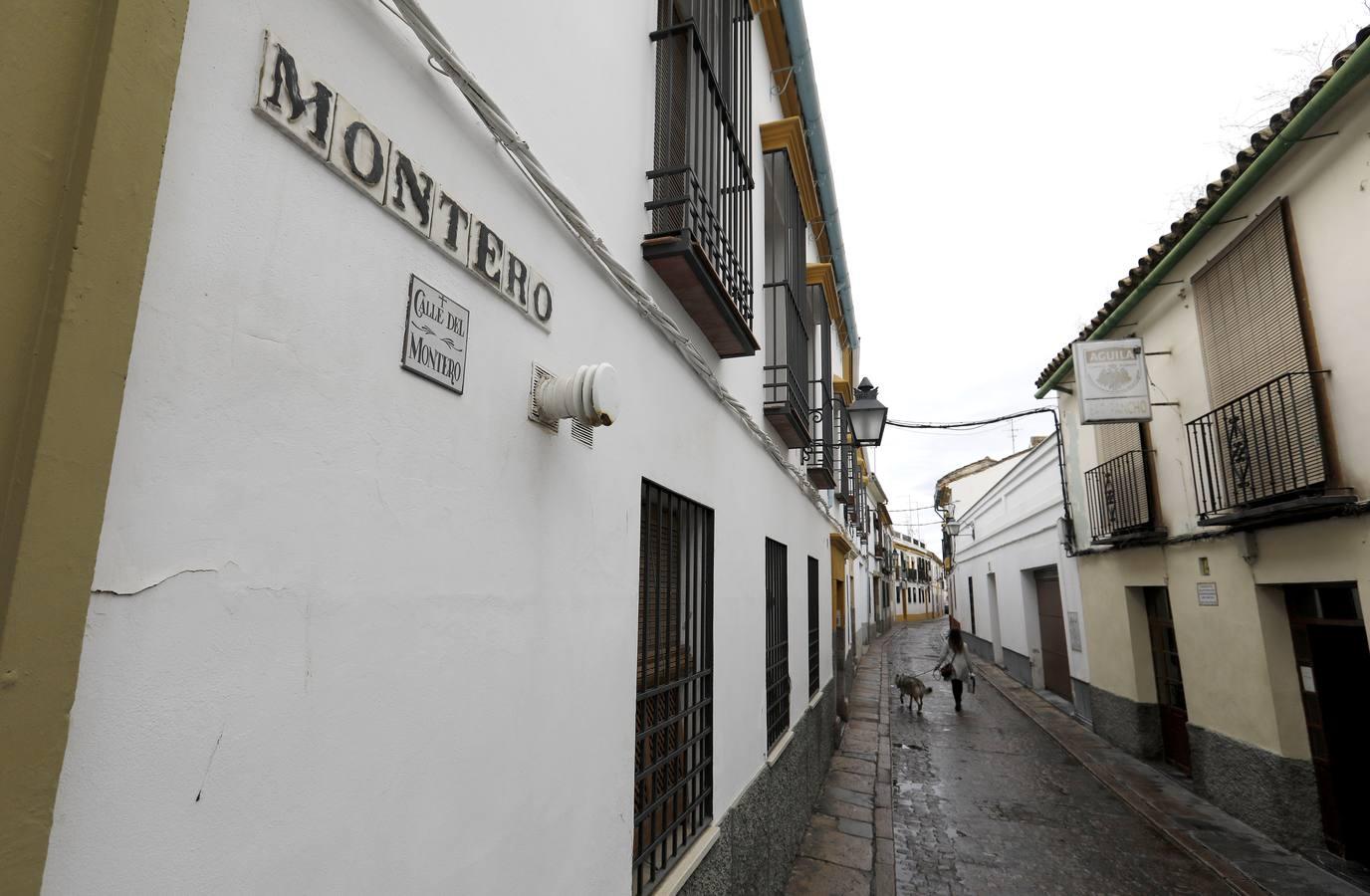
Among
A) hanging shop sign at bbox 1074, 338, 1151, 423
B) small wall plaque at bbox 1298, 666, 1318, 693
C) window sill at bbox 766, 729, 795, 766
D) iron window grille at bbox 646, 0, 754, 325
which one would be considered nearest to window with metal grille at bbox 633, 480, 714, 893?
iron window grille at bbox 646, 0, 754, 325

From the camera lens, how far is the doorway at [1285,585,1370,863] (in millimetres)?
5410

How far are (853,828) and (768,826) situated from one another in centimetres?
231

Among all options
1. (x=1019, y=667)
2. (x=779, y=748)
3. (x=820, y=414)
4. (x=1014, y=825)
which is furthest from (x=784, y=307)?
(x=1019, y=667)

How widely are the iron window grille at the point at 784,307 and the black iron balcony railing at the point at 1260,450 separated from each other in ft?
12.2

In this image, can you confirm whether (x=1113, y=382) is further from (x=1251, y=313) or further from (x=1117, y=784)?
(x=1117, y=784)

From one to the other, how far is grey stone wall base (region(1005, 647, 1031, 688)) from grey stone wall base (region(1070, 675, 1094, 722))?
3.26 m

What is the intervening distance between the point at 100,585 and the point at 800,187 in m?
6.90

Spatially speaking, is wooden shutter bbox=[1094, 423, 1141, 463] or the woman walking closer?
wooden shutter bbox=[1094, 423, 1141, 463]

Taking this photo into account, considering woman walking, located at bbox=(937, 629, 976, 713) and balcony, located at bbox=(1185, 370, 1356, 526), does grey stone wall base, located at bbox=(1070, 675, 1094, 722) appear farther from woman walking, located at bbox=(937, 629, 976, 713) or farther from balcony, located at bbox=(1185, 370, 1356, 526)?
balcony, located at bbox=(1185, 370, 1356, 526)

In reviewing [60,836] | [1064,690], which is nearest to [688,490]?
[60,836]

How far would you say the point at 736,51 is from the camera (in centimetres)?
453

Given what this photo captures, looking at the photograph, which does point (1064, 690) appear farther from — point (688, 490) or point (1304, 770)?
point (688, 490)

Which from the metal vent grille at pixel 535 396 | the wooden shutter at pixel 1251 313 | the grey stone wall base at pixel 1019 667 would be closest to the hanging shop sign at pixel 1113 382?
the wooden shutter at pixel 1251 313

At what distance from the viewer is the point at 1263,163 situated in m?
5.55
